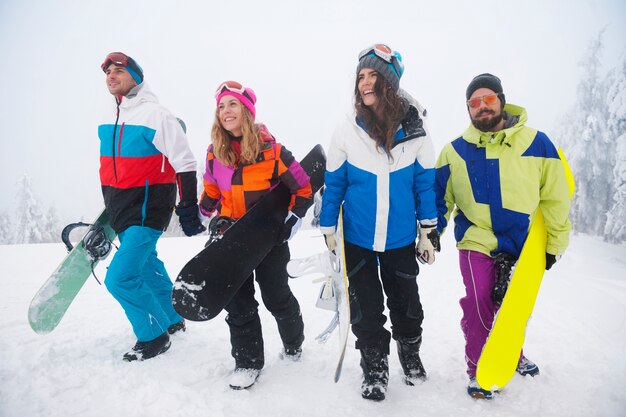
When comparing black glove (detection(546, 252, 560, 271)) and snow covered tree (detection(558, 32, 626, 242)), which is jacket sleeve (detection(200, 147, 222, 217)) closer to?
black glove (detection(546, 252, 560, 271))

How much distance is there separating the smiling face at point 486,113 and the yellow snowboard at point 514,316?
0.54m

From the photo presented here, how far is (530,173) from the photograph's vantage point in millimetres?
2295

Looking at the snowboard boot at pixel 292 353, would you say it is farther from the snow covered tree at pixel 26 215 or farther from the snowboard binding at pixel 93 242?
the snow covered tree at pixel 26 215

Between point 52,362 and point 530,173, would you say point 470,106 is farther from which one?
point 52,362

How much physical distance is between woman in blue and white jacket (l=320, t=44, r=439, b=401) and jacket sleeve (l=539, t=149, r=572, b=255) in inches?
30.5

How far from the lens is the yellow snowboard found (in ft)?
→ 6.99

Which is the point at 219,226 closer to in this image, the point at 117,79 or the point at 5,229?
the point at 117,79

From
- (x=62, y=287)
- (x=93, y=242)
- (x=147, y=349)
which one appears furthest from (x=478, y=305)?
(x=62, y=287)

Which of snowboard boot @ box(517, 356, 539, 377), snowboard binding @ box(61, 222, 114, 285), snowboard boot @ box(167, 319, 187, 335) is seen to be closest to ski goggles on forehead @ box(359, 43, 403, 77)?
snowboard boot @ box(517, 356, 539, 377)

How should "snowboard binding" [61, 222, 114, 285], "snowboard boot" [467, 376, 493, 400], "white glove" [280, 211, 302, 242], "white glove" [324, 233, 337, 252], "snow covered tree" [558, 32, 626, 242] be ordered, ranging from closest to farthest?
"snowboard boot" [467, 376, 493, 400]
"white glove" [324, 233, 337, 252]
"white glove" [280, 211, 302, 242]
"snowboard binding" [61, 222, 114, 285]
"snow covered tree" [558, 32, 626, 242]

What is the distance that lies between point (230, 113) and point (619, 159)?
15.3 meters

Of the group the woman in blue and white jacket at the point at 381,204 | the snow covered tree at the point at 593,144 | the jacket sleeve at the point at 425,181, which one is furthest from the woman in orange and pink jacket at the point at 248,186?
the snow covered tree at the point at 593,144

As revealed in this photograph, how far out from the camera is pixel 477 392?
7.48 ft

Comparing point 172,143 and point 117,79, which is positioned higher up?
point 117,79
